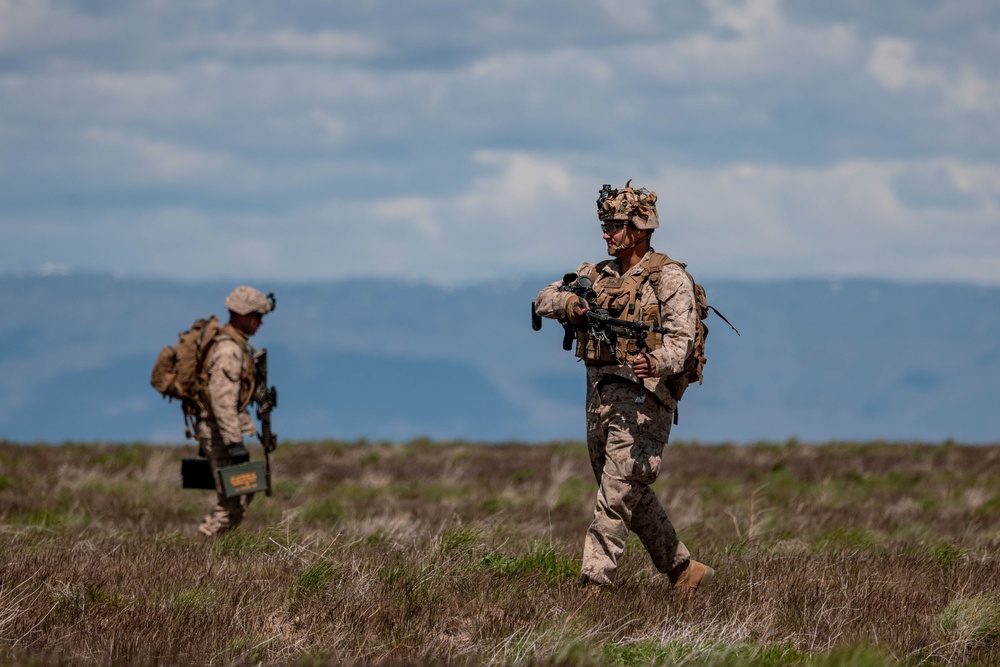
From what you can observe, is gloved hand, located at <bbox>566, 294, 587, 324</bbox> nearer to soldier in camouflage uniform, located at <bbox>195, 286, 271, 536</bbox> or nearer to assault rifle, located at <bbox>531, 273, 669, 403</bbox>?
assault rifle, located at <bbox>531, 273, 669, 403</bbox>

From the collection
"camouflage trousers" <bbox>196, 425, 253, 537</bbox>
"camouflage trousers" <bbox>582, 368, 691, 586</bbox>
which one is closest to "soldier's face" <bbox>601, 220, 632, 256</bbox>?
"camouflage trousers" <bbox>582, 368, 691, 586</bbox>

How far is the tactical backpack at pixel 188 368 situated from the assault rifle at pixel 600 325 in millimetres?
3909

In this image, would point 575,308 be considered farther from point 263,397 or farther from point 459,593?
point 263,397

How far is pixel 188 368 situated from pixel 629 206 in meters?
4.53

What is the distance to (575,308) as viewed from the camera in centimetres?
733

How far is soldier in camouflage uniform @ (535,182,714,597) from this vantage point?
284 inches

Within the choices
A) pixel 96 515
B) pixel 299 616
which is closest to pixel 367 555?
pixel 299 616

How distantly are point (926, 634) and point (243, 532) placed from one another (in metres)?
4.51

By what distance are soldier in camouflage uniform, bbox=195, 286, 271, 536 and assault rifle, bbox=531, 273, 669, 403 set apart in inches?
144

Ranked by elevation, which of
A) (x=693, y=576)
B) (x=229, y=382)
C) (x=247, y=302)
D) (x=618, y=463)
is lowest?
(x=693, y=576)

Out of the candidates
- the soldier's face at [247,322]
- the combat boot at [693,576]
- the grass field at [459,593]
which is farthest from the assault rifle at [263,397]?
the combat boot at [693,576]

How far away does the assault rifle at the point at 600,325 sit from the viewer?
713 cm

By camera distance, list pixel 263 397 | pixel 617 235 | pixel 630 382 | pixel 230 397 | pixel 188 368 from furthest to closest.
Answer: pixel 263 397, pixel 188 368, pixel 230 397, pixel 617 235, pixel 630 382

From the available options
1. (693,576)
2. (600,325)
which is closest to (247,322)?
(600,325)
